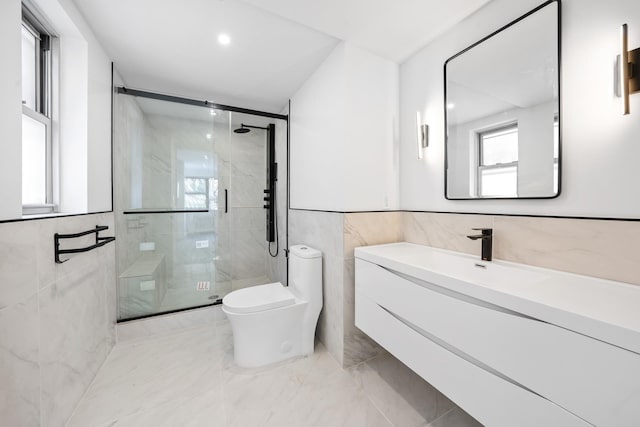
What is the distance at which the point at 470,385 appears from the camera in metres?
0.92

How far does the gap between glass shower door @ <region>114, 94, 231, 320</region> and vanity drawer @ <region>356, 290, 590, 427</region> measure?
1.88 m

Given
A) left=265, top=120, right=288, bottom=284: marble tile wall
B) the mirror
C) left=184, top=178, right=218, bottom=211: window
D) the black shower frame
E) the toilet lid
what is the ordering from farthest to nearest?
1. left=265, top=120, right=288, bottom=284: marble tile wall
2. left=184, top=178, right=218, bottom=211: window
3. the black shower frame
4. the toilet lid
5. the mirror

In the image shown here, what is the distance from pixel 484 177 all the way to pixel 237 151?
7.87 feet

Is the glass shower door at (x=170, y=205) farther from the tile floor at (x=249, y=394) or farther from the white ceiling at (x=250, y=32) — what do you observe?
the tile floor at (x=249, y=394)

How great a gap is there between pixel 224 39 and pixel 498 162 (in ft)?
6.41

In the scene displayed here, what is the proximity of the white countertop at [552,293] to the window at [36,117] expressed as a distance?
198 cm

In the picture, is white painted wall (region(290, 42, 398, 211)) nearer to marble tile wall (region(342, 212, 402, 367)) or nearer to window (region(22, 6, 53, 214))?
marble tile wall (region(342, 212, 402, 367))

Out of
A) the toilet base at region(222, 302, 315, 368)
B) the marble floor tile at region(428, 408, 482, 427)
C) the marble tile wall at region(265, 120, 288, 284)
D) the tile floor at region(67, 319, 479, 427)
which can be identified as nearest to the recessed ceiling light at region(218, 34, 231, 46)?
the marble tile wall at region(265, 120, 288, 284)

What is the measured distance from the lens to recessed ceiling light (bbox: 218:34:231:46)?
5.24 feet

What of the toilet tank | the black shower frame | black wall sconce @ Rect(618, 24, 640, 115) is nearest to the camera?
black wall sconce @ Rect(618, 24, 640, 115)

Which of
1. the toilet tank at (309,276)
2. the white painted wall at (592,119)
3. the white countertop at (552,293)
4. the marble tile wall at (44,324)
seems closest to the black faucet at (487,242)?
the white countertop at (552,293)

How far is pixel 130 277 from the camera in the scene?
6.84 feet

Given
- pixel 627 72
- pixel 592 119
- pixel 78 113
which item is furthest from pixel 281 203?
pixel 627 72

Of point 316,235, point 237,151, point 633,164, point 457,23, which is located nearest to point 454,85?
point 457,23
